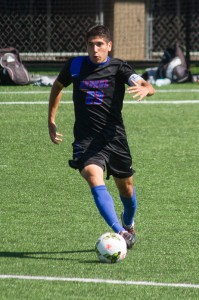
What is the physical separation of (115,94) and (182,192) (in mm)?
2939

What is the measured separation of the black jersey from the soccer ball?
2.83 ft

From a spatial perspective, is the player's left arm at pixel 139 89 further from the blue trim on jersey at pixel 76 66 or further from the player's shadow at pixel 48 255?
the player's shadow at pixel 48 255

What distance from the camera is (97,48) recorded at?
26.1 feet

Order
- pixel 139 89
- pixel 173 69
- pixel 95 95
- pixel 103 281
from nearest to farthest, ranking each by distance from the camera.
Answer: pixel 103 281 < pixel 139 89 < pixel 95 95 < pixel 173 69

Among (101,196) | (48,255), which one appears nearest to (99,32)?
(101,196)

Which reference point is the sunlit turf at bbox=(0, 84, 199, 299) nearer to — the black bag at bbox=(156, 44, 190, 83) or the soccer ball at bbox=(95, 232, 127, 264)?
the soccer ball at bbox=(95, 232, 127, 264)

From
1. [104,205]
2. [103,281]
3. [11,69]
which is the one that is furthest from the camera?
[11,69]

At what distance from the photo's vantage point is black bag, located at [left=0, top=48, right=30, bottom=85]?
62.6 feet

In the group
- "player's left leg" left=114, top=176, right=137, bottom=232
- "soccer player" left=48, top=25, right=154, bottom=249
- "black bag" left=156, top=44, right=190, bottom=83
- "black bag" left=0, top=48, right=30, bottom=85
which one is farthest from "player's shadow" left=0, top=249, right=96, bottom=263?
"black bag" left=156, top=44, right=190, bottom=83

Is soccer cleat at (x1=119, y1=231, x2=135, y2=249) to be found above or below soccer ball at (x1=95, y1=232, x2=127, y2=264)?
below

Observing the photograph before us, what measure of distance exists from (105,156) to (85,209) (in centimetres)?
199

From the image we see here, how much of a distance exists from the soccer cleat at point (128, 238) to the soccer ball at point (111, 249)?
0.70 ft

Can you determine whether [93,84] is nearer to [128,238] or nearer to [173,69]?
[128,238]

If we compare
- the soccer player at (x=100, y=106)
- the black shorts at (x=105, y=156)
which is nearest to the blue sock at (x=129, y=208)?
the soccer player at (x=100, y=106)
